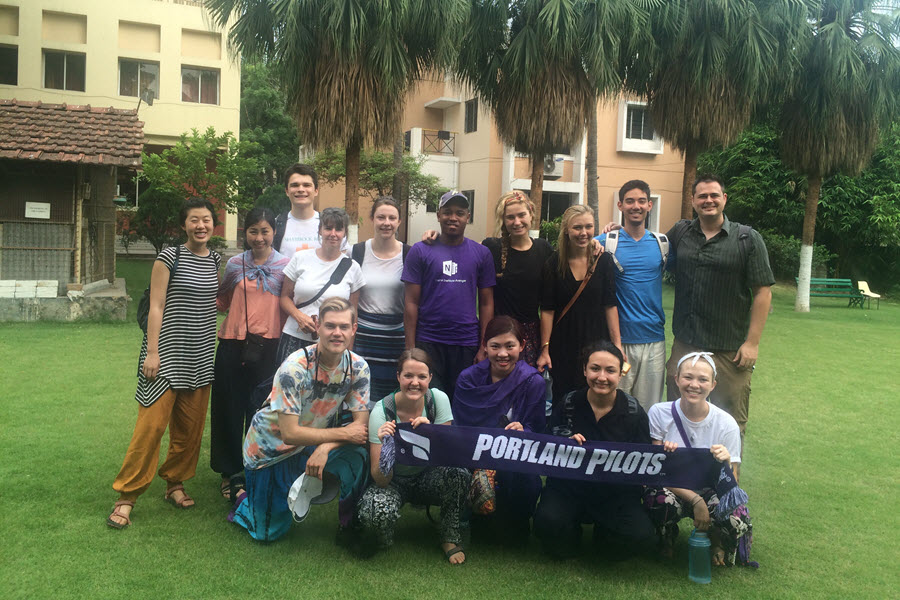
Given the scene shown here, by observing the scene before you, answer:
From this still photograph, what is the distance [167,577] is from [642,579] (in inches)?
93.7

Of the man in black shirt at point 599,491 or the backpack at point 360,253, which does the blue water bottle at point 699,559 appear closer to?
the man in black shirt at point 599,491

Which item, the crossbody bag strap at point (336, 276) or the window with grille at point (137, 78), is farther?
the window with grille at point (137, 78)

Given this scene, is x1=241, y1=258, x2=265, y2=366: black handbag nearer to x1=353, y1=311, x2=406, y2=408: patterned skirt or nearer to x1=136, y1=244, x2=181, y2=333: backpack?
x1=136, y1=244, x2=181, y2=333: backpack

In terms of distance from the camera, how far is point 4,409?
6.72m

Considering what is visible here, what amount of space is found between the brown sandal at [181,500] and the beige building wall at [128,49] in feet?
76.8

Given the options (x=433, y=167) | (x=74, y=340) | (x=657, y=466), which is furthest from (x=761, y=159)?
(x=657, y=466)

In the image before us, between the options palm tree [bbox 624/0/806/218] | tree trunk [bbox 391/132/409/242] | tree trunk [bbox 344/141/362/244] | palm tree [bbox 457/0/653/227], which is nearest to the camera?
tree trunk [bbox 344/141/362/244]

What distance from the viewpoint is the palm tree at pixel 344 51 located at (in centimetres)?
1095

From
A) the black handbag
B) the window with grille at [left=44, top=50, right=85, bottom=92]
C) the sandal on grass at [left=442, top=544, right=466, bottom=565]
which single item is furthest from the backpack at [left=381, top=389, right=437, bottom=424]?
the window with grille at [left=44, top=50, right=85, bottom=92]

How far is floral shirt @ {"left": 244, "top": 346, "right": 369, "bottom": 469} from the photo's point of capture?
398cm

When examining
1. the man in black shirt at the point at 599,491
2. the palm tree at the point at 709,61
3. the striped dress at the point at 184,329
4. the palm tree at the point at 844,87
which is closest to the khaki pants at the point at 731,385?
the man in black shirt at the point at 599,491

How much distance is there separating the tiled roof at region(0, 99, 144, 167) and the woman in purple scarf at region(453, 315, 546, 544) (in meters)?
9.81

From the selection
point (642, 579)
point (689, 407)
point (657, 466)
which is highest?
point (689, 407)

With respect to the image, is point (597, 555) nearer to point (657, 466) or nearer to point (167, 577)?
point (657, 466)
